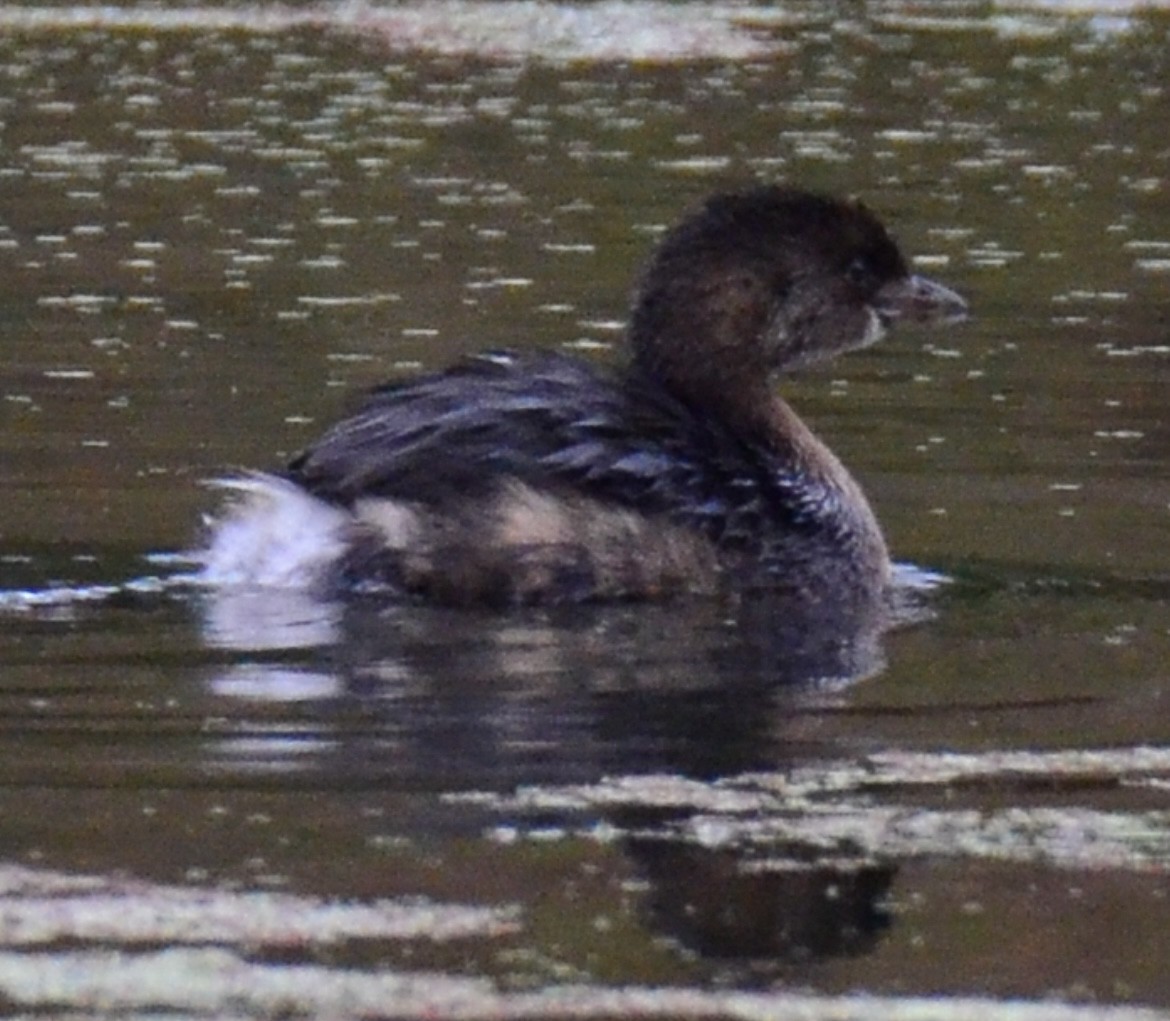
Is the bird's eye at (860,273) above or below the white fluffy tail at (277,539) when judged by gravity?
above

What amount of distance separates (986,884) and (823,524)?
3379 millimetres

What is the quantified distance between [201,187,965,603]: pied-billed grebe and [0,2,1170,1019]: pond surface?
16 cm

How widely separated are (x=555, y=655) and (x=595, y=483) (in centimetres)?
83

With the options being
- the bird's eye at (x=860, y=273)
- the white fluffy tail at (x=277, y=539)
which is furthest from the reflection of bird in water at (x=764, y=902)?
the bird's eye at (x=860, y=273)

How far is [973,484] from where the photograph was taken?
34.1 feet

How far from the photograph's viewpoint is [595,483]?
29.6 ft

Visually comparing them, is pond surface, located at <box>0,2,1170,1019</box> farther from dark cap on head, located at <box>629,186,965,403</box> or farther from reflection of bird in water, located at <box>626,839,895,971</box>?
dark cap on head, located at <box>629,186,965,403</box>

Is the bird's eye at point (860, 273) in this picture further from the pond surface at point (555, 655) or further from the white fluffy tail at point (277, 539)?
the white fluffy tail at point (277, 539)

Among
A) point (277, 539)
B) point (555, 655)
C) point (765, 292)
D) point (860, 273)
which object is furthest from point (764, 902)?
point (860, 273)

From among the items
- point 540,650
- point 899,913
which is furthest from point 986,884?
point 540,650

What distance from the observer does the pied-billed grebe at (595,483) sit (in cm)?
891

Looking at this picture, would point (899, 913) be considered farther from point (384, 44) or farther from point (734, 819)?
point (384, 44)

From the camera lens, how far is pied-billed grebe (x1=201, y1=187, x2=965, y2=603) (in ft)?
29.2

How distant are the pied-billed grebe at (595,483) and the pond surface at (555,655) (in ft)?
0.52
